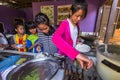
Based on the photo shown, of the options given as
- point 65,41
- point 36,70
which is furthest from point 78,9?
point 36,70

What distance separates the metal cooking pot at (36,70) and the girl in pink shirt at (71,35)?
122mm

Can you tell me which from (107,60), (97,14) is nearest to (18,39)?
(107,60)

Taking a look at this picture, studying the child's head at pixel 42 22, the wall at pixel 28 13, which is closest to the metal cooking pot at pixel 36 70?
the child's head at pixel 42 22


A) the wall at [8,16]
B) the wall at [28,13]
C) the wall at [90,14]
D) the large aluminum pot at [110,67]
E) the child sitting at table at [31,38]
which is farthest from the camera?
the wall at [28,13]

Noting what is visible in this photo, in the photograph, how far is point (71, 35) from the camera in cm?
86

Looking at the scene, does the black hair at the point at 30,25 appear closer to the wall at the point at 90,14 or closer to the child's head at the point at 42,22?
the child's head at the point at 42,22

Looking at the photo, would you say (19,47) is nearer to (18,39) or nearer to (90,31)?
(18,39)

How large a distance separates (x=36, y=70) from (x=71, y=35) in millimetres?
361

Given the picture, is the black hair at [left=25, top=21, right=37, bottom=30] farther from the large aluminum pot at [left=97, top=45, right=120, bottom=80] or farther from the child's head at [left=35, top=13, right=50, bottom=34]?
the large aluminum pot at [left=97, top=45, right=120, bottom=80]

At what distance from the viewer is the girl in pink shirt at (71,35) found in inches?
23.1

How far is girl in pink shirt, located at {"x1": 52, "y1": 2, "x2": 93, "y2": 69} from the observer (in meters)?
0.59

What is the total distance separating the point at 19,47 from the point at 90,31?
3421mm

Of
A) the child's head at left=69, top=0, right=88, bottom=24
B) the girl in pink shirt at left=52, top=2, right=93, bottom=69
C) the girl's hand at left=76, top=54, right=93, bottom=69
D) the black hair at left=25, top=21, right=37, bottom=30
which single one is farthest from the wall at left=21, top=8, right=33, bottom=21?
the girl's hand at left=76, top=54, right=93, bottom=69

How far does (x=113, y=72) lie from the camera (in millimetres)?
514
